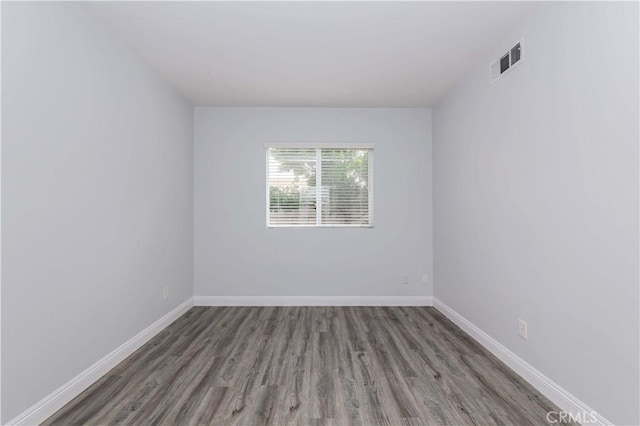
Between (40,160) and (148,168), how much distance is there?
46.9 inches

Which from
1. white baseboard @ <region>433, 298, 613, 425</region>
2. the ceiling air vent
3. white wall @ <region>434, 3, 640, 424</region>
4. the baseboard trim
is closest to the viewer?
white wall @ <region>434, 3, 640, 424</region>

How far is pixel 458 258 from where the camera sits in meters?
3.42

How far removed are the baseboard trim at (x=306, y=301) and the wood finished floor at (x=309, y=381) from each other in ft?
2.46

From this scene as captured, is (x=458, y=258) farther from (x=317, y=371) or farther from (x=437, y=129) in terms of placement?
(x=317, y=371)

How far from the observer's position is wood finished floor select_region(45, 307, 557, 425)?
1.84 m

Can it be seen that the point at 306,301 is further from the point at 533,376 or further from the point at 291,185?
the point at 533,376

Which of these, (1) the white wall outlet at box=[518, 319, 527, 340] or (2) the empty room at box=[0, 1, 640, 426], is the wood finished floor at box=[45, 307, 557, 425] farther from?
(1) the white wall outlet at box=[518, 319, 527, 340]

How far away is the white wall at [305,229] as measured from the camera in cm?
415

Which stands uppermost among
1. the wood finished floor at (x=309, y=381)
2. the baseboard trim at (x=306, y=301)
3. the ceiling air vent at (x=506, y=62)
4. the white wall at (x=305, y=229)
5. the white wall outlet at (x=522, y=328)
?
the ceiling air vent at (x=506, y=62)

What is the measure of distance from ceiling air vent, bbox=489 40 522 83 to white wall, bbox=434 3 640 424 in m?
0.07

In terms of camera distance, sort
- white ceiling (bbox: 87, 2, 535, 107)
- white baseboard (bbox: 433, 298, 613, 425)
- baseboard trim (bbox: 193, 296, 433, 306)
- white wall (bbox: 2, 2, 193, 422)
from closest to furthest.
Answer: white wall (bbox: 2, 2, 193, 422)
white baseboard (bbox: 433, 298, 613, 425)
white ceiling (bbox: 87, 2, 535, 107)
baseboard trim (bbox: 193, 296, 433, 306)

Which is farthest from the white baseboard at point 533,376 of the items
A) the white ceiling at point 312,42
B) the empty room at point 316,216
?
the white ceiling at point 312,42

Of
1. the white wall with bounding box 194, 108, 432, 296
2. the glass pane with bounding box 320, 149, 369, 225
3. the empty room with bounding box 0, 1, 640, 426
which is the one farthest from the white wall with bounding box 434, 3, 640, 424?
the glass pane with bounding box 320, 149, 369, 225

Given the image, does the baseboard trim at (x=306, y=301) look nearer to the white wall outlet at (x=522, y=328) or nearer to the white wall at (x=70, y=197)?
the white wall at (x=70, y=197)
